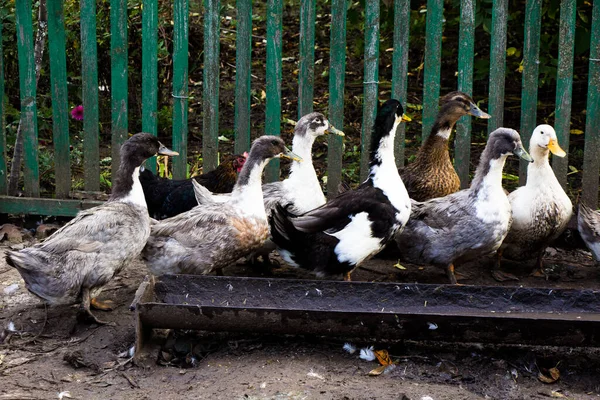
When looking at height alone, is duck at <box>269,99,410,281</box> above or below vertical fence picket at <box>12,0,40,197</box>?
below

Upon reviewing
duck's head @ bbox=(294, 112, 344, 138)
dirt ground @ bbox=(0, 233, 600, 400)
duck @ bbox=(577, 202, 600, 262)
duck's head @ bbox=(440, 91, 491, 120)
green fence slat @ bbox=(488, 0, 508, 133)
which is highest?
green fence slat @ bbox=(488, 0, 508, 133)

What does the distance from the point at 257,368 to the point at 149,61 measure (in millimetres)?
3005

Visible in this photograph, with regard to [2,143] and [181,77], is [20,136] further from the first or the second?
[181,77]

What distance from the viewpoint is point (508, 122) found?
8.62 m

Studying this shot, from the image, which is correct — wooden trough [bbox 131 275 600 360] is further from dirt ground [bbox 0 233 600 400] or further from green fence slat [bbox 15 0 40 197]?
green fence slat [bbox 15 0 40 197]

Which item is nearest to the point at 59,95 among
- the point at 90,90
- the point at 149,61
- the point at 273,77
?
the point at 90,90

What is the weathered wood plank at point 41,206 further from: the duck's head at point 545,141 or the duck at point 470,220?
the duck's head at point 545,141

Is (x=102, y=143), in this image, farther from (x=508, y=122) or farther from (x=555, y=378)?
(x=555, y=378)

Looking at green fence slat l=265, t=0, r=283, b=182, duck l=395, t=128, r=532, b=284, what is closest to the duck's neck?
green fence slat l=265, t=0, r=283, b=182

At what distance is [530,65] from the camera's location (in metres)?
6.61

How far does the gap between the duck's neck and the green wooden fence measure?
1.14 m

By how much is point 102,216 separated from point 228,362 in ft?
4.19

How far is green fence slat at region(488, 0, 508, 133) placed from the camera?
655cm

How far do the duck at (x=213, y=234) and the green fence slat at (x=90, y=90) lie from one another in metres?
1.37
